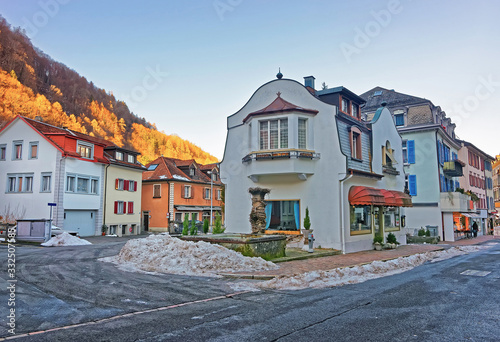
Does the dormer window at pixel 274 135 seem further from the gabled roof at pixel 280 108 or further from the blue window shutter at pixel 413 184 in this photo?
the blue window shutter at pixel 413 184

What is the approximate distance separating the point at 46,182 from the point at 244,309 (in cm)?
2907

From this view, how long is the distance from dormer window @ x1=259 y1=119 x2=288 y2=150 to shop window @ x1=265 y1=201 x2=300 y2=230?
126 inches

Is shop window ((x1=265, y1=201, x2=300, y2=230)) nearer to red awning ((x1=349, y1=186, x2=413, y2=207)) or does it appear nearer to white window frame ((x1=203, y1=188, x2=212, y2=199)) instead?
red awning ((x1=349, y1=186, x2=413, y2=207))

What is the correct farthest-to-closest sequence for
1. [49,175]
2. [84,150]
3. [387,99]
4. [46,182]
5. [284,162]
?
1. [387,99]
2. [84,150]
3. [46,182]
4. [49,175]
5. [284,162]

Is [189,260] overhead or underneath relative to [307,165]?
underneath

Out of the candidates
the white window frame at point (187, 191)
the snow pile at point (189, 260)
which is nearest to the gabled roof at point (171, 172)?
the white window frame at point (187, 191)

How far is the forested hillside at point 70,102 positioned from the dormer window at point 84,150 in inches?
2295

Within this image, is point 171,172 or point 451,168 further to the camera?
point 171,172

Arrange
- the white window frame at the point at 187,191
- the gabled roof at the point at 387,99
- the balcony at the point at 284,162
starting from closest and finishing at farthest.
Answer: the balcony at the point at 284,162 → the gabled roof at the point at 387,99 → the white window frame at the point at 187,191

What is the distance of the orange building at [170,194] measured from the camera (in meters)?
42.8

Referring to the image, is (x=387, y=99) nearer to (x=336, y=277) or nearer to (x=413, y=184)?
(x=413, y=184)

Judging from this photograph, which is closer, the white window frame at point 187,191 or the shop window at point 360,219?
the shop window at point 360,219

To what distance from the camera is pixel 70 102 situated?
10919cm

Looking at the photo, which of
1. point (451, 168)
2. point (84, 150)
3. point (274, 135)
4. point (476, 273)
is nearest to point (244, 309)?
point (476, 273)
